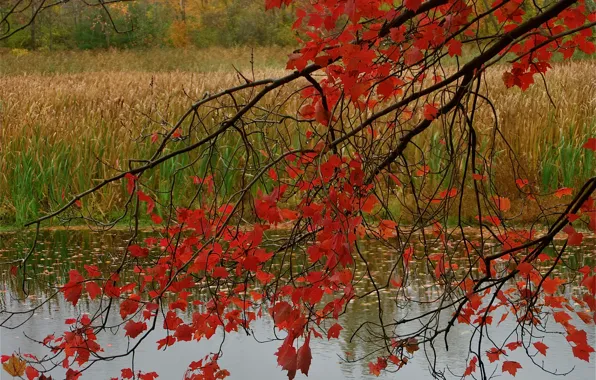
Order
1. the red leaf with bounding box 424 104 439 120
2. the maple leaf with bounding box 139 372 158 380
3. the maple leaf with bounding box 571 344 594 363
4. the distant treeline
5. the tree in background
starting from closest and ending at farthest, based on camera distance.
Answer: the tree in background → the red leaf with bounding box 424 104 439 120 → the maple leaf with bounding box 571 344 594 363 → the maple leaf with bounding box 139 372 158 380 → the distant treeline

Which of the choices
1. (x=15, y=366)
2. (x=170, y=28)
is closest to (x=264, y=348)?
(x=15, y=366)

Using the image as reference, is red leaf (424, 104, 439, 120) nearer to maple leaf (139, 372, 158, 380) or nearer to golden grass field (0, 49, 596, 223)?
maple leaf (139, 372, 158, 380)

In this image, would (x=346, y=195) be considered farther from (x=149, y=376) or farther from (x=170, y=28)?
(x=170, y=28)

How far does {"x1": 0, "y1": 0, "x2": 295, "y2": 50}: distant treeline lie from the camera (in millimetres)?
41562

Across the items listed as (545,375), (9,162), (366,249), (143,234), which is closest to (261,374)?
(545,375)

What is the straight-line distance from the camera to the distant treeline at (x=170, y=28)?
136ft

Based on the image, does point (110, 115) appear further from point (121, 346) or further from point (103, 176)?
point (121, 346)

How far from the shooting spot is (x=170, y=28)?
4512cm

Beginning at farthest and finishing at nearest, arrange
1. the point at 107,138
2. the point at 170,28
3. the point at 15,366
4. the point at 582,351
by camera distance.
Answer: the point at 170,28, the point at 107,138, the point at 15,366, the point at 582,351

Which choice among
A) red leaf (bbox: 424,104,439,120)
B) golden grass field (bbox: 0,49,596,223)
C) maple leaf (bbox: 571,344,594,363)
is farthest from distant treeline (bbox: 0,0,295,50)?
red leaf (bbox: 424,104,439,120)

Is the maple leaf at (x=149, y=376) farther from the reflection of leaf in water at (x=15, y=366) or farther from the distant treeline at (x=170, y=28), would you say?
the distant treeline at (x=170, y=28)

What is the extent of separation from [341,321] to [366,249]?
2.23m

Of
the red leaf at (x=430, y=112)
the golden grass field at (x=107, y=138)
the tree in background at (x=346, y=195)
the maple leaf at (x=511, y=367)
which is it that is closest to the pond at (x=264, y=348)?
the tree in background at (x=346, y=195)

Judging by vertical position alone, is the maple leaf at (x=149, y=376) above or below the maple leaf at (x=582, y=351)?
below
